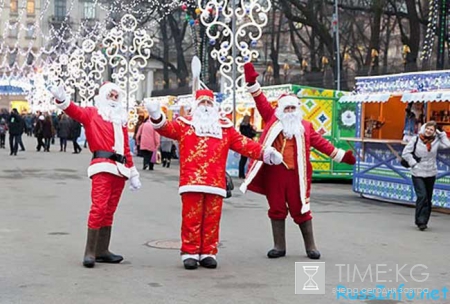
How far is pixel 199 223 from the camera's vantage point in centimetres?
815

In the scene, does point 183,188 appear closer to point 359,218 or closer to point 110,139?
point 110,139

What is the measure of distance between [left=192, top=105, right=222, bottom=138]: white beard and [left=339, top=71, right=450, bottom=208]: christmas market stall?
6.46 metres

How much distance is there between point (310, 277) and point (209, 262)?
3.47ft

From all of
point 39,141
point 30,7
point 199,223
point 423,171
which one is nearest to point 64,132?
point 39,141

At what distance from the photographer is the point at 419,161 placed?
1173 cm

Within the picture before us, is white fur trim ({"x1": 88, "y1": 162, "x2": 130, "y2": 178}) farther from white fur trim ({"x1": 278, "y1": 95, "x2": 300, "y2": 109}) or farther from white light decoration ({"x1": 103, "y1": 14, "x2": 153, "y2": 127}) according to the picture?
white light decoration ({"x1": 103, "y1": 14, "x2": 153, "y2": 127})

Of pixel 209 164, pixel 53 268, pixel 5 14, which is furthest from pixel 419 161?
pixel 5 14

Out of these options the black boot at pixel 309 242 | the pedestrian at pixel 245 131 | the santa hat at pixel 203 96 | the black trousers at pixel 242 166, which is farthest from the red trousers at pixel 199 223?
the black trousers at pixel 242 166

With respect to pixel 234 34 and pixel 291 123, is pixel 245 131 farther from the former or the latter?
pixel 291 123

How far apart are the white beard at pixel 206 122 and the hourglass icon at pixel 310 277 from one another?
166 centimetres

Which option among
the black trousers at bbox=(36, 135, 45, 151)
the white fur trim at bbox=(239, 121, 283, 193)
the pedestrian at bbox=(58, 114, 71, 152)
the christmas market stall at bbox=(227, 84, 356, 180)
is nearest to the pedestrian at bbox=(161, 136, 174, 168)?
the christmas market stall at bbox=(227, 84, 356, 180)

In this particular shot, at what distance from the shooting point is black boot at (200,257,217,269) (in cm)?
816

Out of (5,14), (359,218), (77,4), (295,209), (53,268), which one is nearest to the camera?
(53,268)

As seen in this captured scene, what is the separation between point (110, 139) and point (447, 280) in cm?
371
